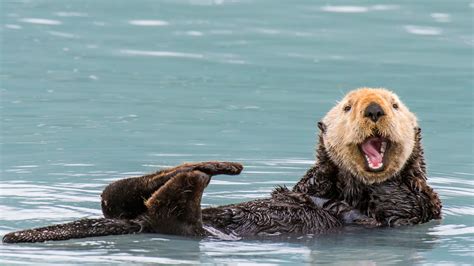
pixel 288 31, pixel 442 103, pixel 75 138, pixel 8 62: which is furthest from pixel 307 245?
pixel 288 31

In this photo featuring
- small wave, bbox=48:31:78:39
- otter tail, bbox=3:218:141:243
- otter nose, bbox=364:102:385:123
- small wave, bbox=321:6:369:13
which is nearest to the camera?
otter tail, bbox=3:218:141:243

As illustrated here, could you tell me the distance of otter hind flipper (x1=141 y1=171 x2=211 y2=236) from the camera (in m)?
6.69

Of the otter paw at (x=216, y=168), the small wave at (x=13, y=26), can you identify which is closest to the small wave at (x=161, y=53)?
the small wave at (x=13, y=26)

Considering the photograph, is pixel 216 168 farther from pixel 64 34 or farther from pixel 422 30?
pixel 422 30

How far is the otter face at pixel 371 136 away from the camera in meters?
7.17

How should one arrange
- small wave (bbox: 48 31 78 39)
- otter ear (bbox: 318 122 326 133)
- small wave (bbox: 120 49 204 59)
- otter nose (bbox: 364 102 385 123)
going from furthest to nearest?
small wave (bbox: 48 31 78 39), small wave (bbox: 120 49 204 59), otter ear (bbox: 318 122 326 133), otter nose (bbox: 364 102 385 123)

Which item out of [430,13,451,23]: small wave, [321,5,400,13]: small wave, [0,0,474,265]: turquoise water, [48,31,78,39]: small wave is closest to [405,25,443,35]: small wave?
[0,0,474,265]: turquoise water

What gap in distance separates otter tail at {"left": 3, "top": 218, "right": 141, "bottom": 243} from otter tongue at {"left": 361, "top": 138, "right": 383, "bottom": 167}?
127cm

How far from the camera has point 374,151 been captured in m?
7.36

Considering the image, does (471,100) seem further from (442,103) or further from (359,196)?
(359,196)

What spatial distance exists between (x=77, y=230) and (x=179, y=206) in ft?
1.62

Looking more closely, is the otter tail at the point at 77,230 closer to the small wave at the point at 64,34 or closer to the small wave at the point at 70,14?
the small wave at the point at 64,34

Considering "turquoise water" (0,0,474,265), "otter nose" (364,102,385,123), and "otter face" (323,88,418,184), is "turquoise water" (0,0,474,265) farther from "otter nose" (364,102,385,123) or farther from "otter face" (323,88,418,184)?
"otter nose" (364,102,385,123)

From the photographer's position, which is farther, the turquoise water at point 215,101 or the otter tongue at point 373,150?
the otter tongue at point 373,150
